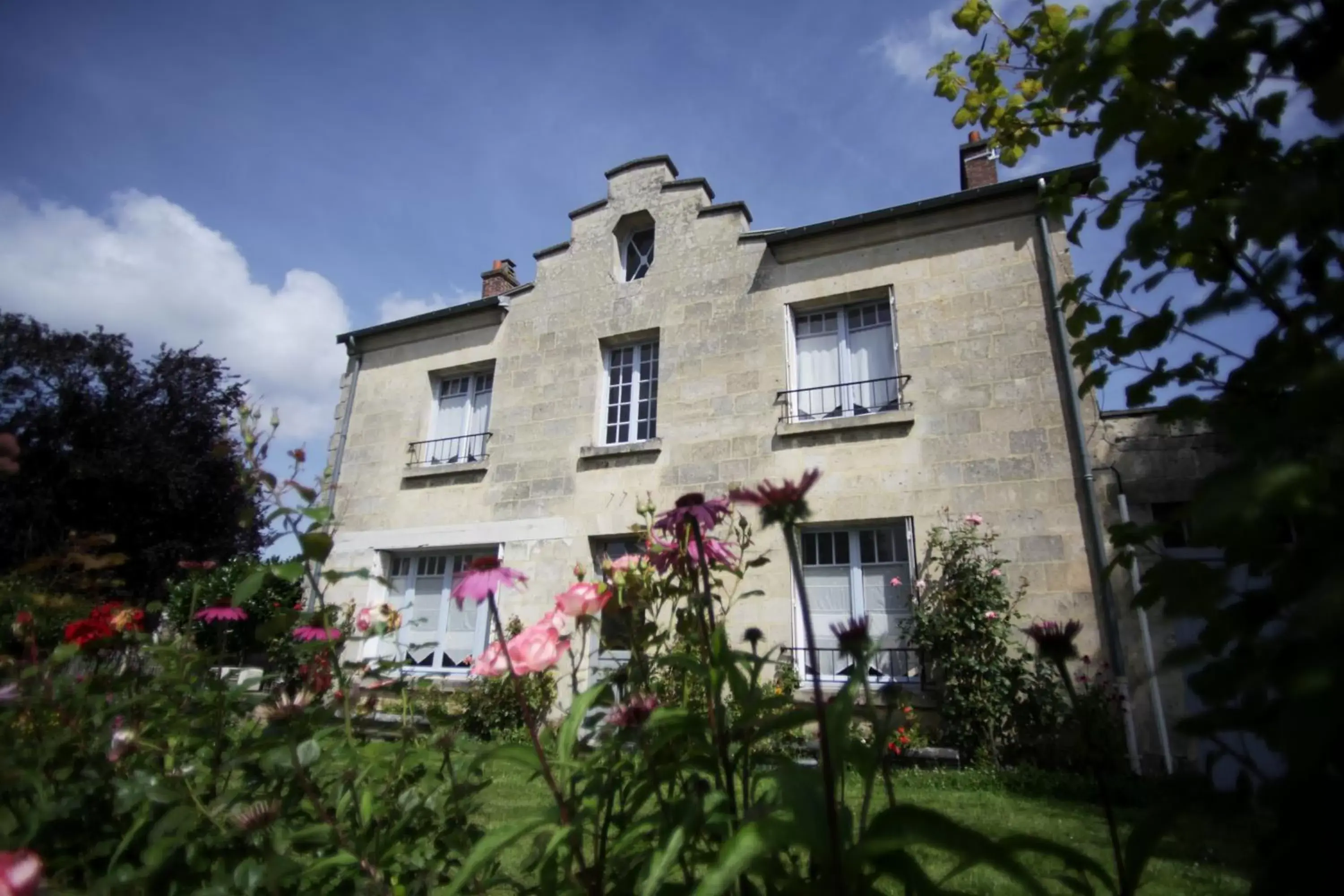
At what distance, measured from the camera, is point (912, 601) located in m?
6.85

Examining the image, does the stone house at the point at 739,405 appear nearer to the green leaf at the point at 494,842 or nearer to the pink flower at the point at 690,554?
the pink flower at the point at 690,554

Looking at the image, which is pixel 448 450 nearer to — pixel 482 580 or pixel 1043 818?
pixel 1043 818

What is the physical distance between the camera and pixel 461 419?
10648 mm

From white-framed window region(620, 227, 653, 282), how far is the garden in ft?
26.2

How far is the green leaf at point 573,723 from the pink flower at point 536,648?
12 centimetres

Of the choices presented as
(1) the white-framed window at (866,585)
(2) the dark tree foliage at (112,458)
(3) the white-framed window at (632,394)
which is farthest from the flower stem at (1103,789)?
(2) the dark tree foliage at (112,458)

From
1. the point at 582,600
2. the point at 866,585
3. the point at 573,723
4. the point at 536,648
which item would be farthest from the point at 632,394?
the point at 573,723

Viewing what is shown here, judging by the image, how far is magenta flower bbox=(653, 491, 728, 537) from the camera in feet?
4.91

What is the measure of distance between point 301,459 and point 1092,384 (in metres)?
2.16

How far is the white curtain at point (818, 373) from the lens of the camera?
8.15 meters

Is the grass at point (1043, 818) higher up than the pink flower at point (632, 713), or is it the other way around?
the pink flower at point (632, 713)

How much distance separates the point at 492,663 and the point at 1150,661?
22.1 ft

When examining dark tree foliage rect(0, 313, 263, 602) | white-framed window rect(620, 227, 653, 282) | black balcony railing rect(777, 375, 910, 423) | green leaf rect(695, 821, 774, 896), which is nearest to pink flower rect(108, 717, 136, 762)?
green leaf rect(695, 821, 774, 896)

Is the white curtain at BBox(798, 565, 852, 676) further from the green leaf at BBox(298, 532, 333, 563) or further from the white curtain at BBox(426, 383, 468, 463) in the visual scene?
the green leaf at BBox(298, 532, 333, 563)
